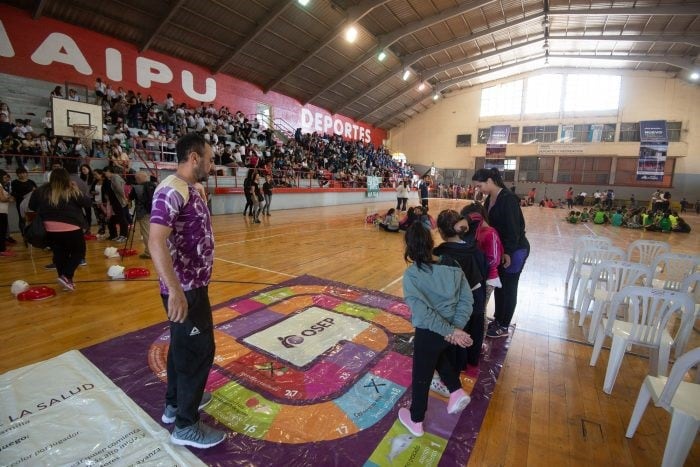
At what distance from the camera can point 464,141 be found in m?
28.8

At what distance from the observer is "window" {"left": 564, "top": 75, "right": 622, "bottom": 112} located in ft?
77.4

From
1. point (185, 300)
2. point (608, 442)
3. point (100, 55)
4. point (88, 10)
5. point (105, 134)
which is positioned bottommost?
point (608, 442)

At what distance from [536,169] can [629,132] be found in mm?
6090

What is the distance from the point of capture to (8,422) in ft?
6.04

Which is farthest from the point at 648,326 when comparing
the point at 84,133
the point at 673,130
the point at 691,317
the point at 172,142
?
the point at 673,130

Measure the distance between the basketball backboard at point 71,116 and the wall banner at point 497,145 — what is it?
86.4ft

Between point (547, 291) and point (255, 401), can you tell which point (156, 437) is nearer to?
point (255, 401)

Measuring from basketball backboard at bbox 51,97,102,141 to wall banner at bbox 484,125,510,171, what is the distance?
26.3m

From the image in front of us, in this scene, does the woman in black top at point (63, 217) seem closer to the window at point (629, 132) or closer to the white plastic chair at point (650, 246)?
the white plastic chair at point (650, 246)

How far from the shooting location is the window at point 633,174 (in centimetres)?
2291

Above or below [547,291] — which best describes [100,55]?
above

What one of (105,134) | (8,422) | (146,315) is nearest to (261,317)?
(146,315)

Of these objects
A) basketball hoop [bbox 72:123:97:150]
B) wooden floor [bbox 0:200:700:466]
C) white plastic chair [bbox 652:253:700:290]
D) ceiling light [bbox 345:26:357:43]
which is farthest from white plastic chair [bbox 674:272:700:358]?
ceiling light [bbox 345:26:357:43]

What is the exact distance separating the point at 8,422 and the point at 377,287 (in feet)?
11.4
